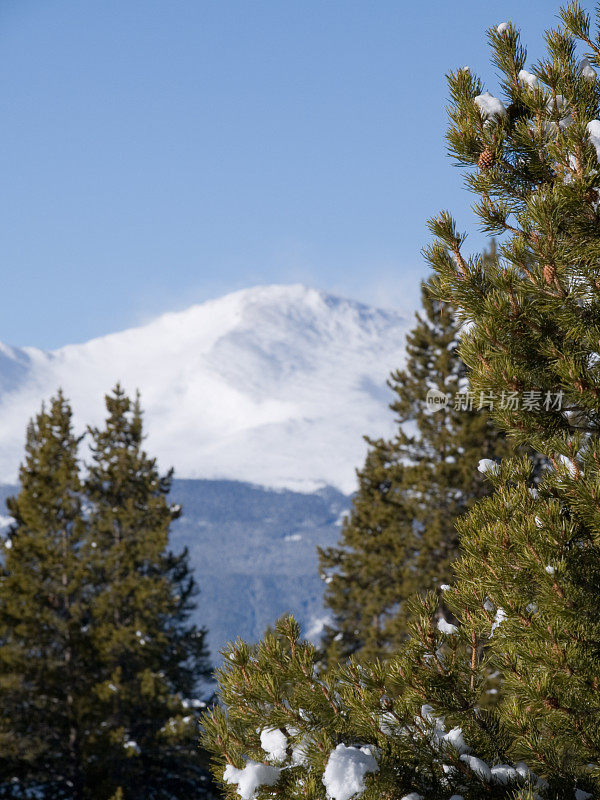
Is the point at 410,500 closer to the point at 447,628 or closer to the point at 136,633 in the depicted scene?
the point at 136,633

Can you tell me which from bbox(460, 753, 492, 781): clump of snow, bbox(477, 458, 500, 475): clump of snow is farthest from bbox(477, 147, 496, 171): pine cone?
→ bbox(460, 753, 492, 781): clump of snow

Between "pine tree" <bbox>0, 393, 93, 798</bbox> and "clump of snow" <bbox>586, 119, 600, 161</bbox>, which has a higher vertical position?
"clump of snow" <bbox>586, 119, 600, 161</bbox>

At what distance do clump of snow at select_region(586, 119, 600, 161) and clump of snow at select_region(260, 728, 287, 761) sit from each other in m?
3.90

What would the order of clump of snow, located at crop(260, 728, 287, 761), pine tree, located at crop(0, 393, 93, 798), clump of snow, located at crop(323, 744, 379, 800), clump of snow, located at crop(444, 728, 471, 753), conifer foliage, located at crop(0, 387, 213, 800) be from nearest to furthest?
1. clump of snow, located at crop(323, 744, 379, 800)
2. clump of snow, located at crop(260, 728, 287, 761)
3. clump of snow, located at crop(444, 728, 471, 753)
4. pine tree, located at crop(0, 393, 93, 798)
5. conifer foliage, located at crop(0, 387, 213, 800)

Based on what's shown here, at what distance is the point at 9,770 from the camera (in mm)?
21281

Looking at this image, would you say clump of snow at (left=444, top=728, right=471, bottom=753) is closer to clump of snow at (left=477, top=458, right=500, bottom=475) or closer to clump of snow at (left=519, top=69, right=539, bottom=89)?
clump of snow at (left=477, top=458, right=500, bottom=475)

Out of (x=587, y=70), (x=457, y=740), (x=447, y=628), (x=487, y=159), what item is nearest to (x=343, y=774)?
(x=457, y=740)

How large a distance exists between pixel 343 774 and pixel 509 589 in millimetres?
1392

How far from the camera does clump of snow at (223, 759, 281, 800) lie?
395cm

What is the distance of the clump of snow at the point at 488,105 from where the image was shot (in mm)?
4840

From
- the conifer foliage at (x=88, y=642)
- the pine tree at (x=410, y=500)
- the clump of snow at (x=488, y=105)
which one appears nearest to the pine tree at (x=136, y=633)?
the conifer foliage at (x=88, y=642)

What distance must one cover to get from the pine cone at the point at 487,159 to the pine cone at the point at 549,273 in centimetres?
87

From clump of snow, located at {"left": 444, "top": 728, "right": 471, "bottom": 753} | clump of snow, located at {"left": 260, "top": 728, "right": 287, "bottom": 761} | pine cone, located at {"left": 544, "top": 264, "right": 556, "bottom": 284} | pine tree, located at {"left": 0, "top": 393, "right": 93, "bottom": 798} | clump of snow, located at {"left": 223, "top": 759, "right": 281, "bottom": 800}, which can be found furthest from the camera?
pine tree, located at {"left": 0, "top": 393, "right": 93, "bottom": 798}

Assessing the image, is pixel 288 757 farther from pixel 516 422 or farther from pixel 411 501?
pixel 411 501
